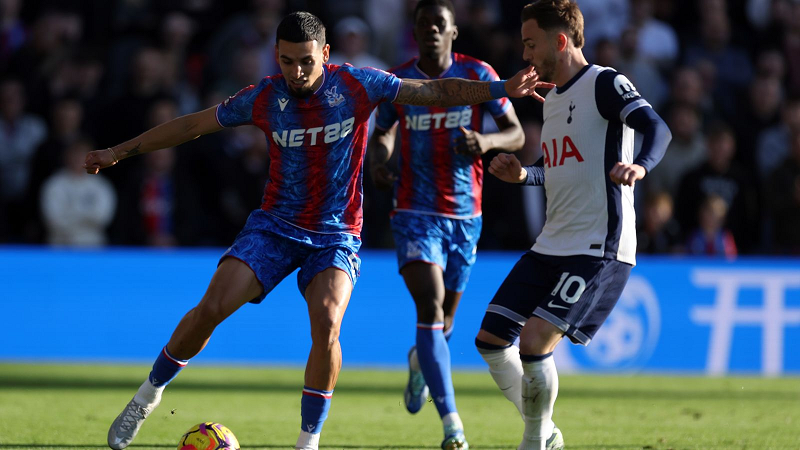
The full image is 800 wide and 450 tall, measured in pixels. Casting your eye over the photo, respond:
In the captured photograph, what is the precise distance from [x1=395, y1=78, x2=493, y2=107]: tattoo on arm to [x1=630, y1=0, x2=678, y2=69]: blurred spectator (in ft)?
27.5

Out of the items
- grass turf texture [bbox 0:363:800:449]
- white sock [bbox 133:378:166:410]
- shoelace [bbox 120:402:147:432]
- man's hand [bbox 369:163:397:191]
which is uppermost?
man's hand [bbox 369:163:397:191]

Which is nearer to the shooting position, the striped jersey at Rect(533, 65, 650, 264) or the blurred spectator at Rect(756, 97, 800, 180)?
the striped jersey at Rect(533, 65, 650, 264)

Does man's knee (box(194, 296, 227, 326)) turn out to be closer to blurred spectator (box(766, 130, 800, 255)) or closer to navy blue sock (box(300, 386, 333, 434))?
navy blue sock (box(300, 386, 333, 434))

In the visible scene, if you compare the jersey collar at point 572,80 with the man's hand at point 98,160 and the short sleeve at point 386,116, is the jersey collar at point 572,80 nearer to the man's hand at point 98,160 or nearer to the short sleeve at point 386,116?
the short sleeve at point 386,116

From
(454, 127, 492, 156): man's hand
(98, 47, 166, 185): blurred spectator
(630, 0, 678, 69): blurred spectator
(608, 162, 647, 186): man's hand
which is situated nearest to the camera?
(608, 162, 647, 186): man's hand

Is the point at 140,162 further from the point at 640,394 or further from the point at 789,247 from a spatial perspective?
the point at 789,247

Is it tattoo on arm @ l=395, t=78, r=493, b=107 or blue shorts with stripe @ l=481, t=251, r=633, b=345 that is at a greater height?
tattoo on arm @ l=395, t=78, r=493, b=107

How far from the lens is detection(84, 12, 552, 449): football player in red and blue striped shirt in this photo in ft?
19.6

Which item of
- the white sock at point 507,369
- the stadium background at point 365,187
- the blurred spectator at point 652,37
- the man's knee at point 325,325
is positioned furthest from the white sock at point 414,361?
the blurred spectator at point 652,37

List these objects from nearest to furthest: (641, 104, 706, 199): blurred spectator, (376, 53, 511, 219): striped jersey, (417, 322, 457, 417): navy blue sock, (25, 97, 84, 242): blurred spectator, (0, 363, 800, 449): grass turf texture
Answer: (417, 322, 457, 417): navy blue sock → (0, 363, 800, 449): grass turf texture → (376, 53, 511, 219): striped jersey → (25, 97, 84, 242): blurred spectator → (641, 104, 706, 199): blurred spectator

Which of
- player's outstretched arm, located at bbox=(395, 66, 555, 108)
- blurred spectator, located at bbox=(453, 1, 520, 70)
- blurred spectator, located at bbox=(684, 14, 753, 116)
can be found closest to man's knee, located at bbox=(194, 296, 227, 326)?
player's outstretched arm, located at bbox=(395, 66, 555, 108)

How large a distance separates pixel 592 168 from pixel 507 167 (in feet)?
1.61

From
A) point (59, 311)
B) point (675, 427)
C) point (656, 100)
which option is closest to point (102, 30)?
point (59, 311)

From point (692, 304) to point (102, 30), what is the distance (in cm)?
850
